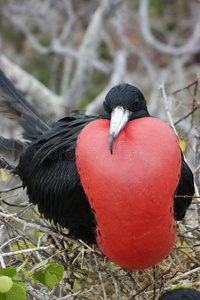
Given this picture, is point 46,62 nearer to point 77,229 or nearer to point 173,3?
point 173,3

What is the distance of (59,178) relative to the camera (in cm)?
156

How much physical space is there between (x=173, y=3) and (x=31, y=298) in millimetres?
7773

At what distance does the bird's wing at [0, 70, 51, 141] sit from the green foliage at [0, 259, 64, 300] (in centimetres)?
88

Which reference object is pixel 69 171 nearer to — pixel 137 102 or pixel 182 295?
pixel 137 102

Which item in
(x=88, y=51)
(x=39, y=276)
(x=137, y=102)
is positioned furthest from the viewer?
(x=88, y=51)

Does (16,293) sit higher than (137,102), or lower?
lower

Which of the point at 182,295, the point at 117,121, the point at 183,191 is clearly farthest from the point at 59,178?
the point at 182,295

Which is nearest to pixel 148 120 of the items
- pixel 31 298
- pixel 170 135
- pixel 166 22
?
pixel 170 135

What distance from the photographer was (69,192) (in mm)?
1503

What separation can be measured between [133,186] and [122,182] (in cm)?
4

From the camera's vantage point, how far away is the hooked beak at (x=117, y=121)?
1284mm

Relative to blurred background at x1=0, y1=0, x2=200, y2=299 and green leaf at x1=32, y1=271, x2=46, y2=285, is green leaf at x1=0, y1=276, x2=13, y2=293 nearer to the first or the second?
green leaf at x1=32, y1=271, x2=46, y2=285

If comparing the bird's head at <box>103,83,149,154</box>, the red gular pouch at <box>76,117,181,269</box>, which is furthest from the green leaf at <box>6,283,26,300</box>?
the bird's head at <box>103,83,149,154</box>

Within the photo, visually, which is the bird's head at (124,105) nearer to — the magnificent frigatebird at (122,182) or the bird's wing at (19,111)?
the magnificent frigatebird at (122,182)
